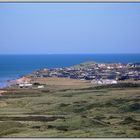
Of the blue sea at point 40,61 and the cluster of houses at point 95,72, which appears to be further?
the cluster of houses at point 95,72

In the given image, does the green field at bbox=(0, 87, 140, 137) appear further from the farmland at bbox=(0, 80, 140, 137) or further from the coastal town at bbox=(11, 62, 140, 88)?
the coastal town at bbox=(11, 62, 140, 88)

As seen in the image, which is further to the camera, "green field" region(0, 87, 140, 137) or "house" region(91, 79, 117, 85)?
"house" region(91, 79, 117, 85)

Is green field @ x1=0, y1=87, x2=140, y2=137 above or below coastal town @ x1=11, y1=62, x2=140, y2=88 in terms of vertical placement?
below

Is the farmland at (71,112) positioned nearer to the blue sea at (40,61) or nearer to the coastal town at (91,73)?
the coastal town at (91,73)

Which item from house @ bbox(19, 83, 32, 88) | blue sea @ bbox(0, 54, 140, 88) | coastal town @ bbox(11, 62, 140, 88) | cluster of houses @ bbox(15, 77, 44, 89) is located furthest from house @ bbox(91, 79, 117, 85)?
house @ bbox(19, 83, 32, 88)

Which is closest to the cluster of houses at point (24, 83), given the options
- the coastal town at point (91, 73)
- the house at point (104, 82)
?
the coastal town at point (91, 73)

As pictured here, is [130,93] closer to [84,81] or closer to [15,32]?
[84,81]
